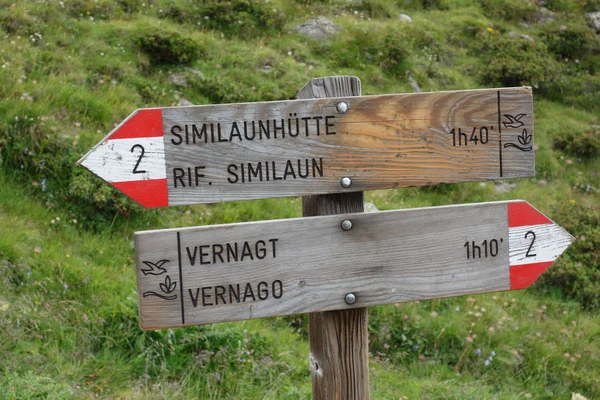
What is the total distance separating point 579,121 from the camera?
1033 centimetres

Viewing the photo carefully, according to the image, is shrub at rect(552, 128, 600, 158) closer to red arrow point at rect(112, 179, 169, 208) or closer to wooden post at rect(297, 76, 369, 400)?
wooden post at rect(297, 76, 369, 400)

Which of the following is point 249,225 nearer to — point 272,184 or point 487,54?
point 272,184

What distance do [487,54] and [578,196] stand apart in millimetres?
3688

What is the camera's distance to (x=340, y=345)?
271 centimetres

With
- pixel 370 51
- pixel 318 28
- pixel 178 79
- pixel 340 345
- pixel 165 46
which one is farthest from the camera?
pixel 318 28

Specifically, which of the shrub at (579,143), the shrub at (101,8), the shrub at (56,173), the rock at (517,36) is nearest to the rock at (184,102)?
the shrub at (56,173)

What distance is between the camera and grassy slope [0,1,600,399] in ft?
13.5

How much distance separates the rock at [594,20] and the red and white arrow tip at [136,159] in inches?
497

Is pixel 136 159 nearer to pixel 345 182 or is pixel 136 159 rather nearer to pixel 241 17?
pixel 345 182

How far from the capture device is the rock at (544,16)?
1265 centimetres

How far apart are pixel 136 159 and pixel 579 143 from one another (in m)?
8.81

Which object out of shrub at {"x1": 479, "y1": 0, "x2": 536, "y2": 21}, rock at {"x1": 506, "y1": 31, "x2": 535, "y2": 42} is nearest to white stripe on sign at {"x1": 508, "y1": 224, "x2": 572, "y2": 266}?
rock at {"x1": 506, "y1": 31, "x2": 535, "y2": 42}

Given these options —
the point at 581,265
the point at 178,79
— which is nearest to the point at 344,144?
the point at 581,265

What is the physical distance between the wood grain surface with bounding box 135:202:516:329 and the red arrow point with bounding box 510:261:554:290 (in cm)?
4
